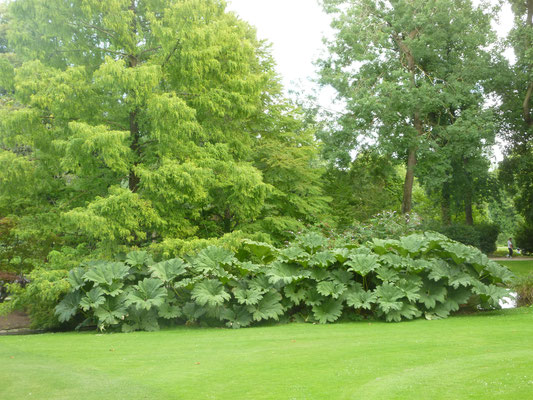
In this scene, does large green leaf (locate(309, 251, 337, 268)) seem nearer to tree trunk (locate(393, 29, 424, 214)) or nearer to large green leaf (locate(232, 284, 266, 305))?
large green leaf (locate(232, 284, 266, 305))

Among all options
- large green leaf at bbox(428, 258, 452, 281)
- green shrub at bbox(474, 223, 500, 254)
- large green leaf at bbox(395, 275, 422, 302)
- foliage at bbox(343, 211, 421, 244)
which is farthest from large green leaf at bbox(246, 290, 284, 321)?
green shrub at bbox(474, 223, 500, 254)

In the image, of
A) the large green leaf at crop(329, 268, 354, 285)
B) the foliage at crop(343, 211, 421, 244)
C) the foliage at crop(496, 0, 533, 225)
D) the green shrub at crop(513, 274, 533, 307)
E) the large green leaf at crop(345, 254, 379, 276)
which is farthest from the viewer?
the foliage at crop(496, 0, 533, 225)

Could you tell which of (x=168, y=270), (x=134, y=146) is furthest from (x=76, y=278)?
(x=134, y=146)

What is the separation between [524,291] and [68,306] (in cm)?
1027

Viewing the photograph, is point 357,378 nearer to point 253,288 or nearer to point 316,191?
point 253,288

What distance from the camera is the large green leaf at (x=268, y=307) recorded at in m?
9.94

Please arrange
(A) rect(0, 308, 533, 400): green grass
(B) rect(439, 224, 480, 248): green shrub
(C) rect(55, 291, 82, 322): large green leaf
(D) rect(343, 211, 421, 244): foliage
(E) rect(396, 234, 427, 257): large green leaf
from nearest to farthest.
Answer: (A) rect(0, 308, 533, 400): green grass → (C) rect(55, 291, 82, 322): large green leaf → (E) rect(396, 234, 427, 257): large green leaf → (D) rect(343, 211, 421, 244): foliage → (B) rect(439, 224, 480, 248): green shrub

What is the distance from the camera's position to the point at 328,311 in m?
10.4

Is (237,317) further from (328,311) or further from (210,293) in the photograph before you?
(328,311)

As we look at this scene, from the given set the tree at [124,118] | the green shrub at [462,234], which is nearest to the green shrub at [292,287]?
the tree at [124,118]

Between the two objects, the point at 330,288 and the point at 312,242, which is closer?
the point at 330,288

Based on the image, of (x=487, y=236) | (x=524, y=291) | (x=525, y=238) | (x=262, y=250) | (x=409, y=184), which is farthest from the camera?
(x=525, y=238)

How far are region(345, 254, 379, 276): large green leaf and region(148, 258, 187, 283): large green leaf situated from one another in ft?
11.4

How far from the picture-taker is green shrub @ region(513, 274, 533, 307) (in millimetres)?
11588
